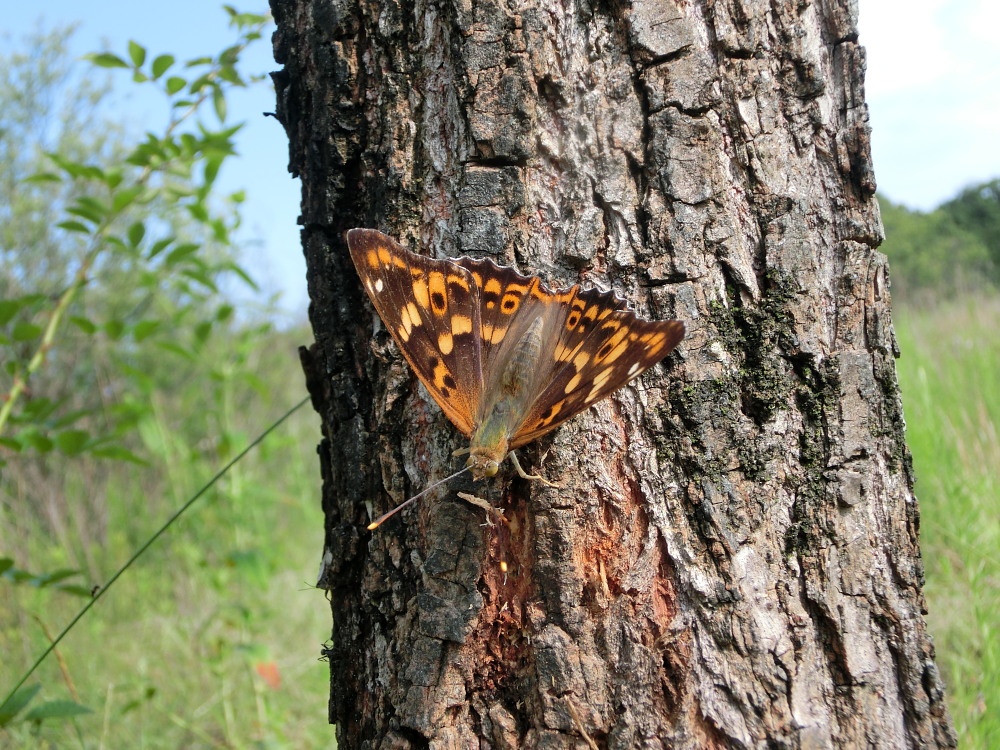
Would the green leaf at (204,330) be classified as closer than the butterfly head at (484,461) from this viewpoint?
No

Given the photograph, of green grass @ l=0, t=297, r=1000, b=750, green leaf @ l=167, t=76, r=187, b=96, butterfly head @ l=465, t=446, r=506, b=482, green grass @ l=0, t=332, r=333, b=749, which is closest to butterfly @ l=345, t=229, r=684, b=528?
butterfly head @ l=465, t=446, r=506, b=482

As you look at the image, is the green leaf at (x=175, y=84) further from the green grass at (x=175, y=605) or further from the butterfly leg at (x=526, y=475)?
the butterfly leg at (x=526, y=475)

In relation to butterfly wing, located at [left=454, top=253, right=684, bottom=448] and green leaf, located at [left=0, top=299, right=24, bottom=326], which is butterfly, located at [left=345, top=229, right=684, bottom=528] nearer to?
butterfly wing, located at [left=454, top=253, right=684, bottom=448]

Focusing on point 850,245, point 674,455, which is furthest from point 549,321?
point 850,245

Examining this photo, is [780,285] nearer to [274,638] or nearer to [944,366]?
[274,638]

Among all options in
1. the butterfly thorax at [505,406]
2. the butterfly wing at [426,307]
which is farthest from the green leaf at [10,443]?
the butterfly thorax at [505,406]

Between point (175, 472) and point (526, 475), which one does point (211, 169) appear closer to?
point (526, 475)

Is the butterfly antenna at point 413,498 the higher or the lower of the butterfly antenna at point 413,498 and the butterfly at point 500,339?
the lower
